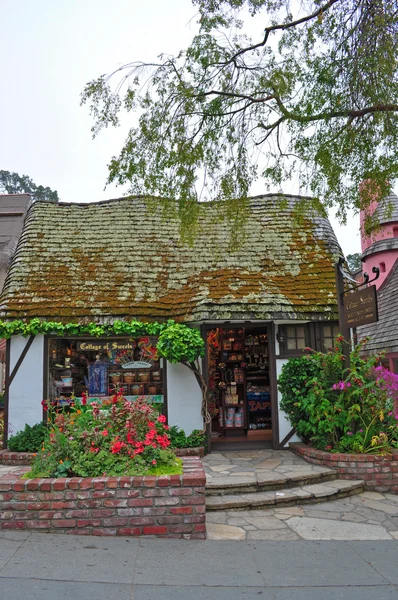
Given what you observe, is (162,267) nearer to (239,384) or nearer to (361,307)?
(239,384)

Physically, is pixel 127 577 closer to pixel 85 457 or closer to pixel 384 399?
pixel 85 457

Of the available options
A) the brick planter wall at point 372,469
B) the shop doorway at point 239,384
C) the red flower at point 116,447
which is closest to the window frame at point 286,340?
the shop doorway at point 239,384

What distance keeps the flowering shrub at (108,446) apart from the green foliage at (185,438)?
3232 millimetres

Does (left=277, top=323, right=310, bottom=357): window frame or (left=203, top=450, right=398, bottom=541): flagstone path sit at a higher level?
(left=277, top=323, right=310, bottom=357): window frame

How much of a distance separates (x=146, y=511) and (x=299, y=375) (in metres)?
4.93

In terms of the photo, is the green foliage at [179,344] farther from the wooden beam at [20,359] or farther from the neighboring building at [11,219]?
the neighboring building at [11,219]

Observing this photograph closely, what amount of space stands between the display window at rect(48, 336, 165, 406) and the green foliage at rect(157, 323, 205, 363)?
0.82m

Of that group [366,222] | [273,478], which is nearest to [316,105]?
[366,222]

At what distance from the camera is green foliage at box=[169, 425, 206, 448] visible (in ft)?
29.7

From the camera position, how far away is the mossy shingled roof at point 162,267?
9672 millimetres

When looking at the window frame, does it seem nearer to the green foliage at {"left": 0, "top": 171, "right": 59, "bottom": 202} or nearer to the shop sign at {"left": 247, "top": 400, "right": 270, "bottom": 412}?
the shop sign at {"left": 247, "top": 400, "right": 270, "bottom": 412}

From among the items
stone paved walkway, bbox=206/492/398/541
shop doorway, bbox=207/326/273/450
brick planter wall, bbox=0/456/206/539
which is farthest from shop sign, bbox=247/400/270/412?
brick planter wall, bbox=0/456/206/539

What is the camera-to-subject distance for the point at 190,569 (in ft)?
14.0

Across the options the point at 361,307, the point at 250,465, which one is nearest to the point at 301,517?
the point at 250,465
